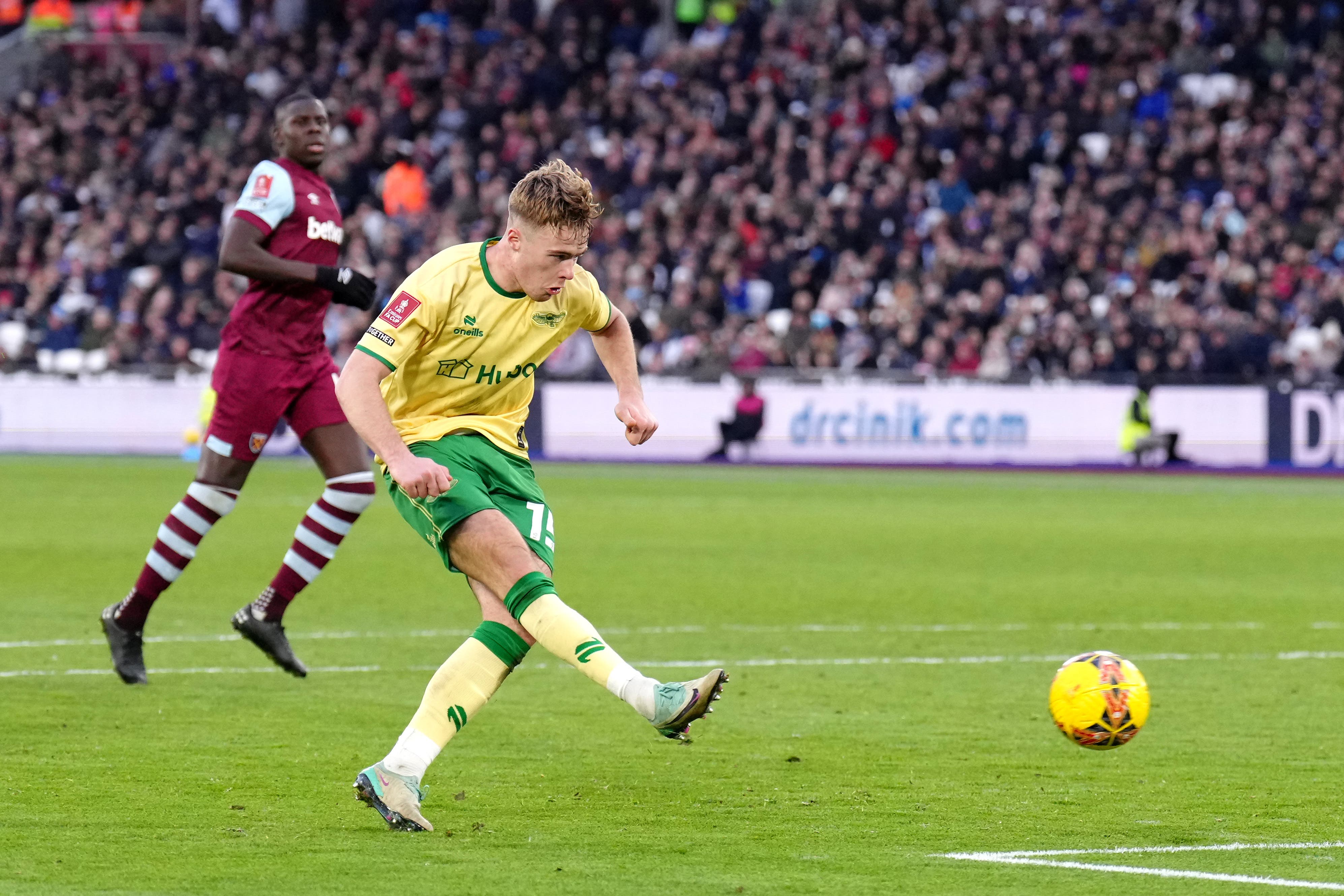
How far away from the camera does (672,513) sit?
1953 centimetres

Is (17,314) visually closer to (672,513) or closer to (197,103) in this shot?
(197,103)

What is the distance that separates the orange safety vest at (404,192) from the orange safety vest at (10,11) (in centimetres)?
1433

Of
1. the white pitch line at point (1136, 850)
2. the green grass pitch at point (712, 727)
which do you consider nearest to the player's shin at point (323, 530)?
the green grass pitch at point (712, 727)

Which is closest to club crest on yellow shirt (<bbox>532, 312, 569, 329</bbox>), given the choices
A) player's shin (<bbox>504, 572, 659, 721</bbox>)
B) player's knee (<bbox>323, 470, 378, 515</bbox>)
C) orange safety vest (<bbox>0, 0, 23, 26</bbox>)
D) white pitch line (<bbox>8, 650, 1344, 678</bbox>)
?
player's shin (<bbox>504, 572, 659, 721</bbox>)

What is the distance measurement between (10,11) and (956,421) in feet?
83.3

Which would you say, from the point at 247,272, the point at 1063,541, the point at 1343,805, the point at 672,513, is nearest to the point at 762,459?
the point at 672,513

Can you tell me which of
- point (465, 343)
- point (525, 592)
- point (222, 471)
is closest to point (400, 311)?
point (465, 343)

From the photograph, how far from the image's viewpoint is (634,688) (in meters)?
5.59

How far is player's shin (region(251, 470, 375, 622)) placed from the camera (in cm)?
873

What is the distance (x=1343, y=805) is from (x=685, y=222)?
2498 centimetres

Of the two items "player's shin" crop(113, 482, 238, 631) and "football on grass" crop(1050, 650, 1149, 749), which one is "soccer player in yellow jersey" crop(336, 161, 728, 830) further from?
"player's shin" crop(113, 482, 238, 631)

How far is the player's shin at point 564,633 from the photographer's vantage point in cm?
568

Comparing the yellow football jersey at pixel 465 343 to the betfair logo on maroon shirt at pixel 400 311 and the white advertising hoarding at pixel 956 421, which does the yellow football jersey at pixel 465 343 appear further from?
the white advertising hoarding at pixel 956 421

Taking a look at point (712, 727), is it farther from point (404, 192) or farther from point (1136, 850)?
point (404, 192)
